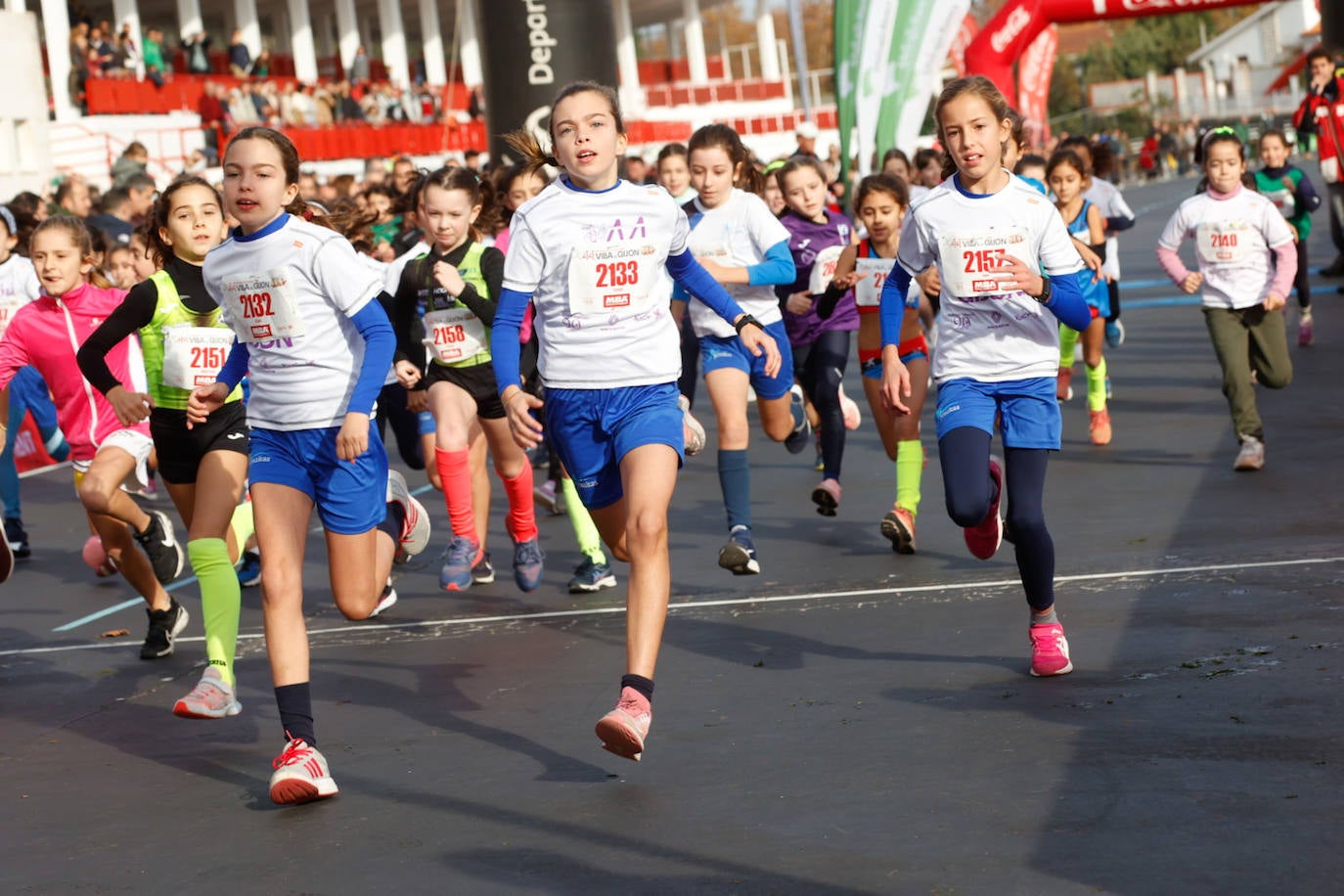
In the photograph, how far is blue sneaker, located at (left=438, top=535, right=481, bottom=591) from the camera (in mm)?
8188

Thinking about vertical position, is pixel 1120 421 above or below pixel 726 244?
below

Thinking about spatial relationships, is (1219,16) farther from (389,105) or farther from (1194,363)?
(1194,363)

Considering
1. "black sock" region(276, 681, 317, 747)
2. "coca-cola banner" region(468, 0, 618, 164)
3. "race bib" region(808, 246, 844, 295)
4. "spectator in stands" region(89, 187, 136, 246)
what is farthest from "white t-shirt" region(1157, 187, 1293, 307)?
"spectator in stands" region(89, 187, 136, 246)

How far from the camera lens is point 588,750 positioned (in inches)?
224

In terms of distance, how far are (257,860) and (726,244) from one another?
4.59m

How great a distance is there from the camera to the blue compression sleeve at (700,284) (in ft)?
19.9

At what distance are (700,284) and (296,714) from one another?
187cm

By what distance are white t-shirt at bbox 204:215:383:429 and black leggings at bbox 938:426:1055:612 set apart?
1971 millimetres

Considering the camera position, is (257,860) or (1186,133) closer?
(257,860)

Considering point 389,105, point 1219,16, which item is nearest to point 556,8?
point 389,105

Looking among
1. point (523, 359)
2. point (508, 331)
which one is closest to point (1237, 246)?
point (523, 359)

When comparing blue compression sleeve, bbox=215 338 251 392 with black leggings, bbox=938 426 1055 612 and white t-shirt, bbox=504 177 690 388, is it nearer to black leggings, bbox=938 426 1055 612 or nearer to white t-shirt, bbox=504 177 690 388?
white t-shirt, bbox=504 177 690 388

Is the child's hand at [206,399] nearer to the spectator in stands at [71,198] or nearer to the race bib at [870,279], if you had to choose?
the race bib at [870,279]

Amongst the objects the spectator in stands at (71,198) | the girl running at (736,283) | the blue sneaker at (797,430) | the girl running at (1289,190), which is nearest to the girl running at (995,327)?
the girl running at (736,283)
